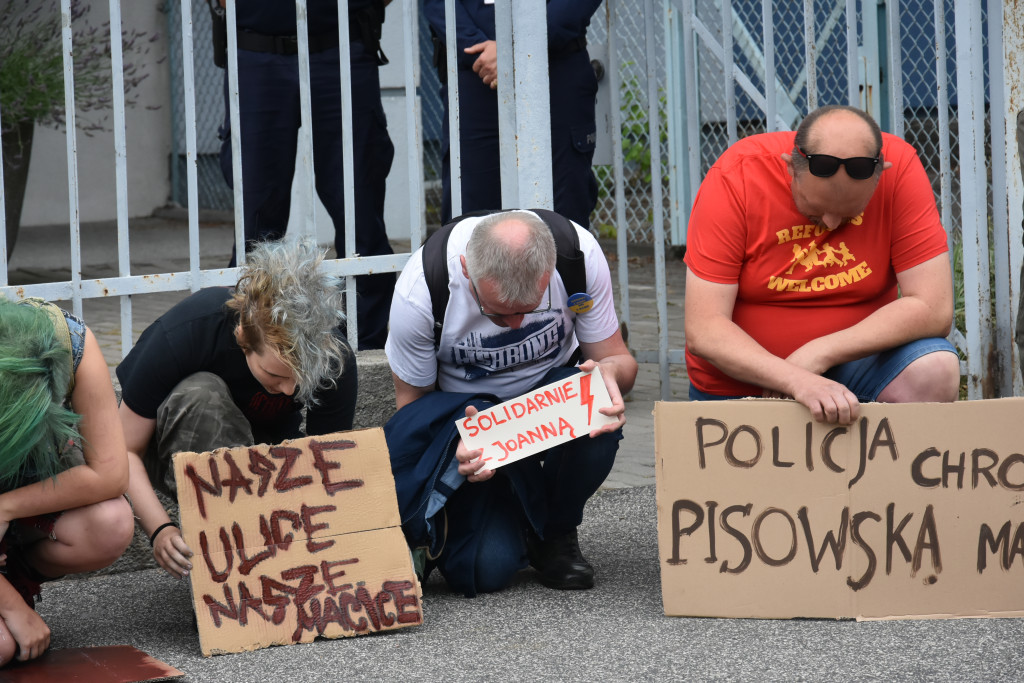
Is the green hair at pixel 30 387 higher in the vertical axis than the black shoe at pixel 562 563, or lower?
higher

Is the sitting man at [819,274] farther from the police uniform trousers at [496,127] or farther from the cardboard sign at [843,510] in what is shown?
the police uniform trousers at [496,127]

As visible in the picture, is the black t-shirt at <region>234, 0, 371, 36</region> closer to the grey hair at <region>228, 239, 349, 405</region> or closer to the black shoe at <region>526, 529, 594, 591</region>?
the grey hair at <region>228, 239, 349, 405</region>

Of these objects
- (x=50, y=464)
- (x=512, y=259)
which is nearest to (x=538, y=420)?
(x=512, y=259)

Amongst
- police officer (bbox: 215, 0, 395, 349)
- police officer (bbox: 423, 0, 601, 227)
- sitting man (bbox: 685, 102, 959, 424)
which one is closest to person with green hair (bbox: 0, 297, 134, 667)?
sitting man (bbox: 685, 102, 959, 424)

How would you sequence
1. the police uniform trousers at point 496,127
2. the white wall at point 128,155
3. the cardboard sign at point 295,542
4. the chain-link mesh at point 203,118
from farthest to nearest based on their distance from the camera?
the chain-link mesh at point 203,118 < the white wall at point 128,155 < the police uniform trousers at point 496,127 < the cardboard sign at point 295,542

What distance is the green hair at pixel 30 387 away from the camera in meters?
2.37

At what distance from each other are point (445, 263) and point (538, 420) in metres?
0.43

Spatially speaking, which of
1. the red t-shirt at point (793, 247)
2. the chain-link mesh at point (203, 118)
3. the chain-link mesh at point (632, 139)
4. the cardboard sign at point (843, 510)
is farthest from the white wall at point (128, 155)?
the cardboard sign at point (843, 510)

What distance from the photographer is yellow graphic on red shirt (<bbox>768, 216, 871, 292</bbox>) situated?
10.2 feet

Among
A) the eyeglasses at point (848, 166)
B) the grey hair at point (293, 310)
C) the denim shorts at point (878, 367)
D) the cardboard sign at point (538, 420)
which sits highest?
the eyeglasses at point (848, 166)

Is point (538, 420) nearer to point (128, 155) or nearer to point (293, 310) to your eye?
point (293, 310)

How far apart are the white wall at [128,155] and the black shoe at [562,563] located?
7.69m

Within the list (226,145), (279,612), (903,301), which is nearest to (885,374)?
(903,301)

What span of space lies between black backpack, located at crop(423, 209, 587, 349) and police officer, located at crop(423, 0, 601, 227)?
1.13 meters
